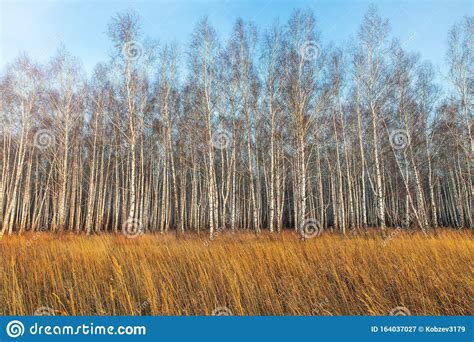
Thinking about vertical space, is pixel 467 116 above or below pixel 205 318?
above

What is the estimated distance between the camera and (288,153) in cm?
1471

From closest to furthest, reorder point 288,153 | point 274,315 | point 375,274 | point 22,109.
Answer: point 274,315 → point 375,274 → point 22,109 → point 288,153

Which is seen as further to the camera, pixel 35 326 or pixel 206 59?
pixel 206 59

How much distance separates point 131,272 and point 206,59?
8837 millimetres

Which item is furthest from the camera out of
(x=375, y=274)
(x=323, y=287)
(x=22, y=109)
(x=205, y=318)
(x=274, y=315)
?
(x=22, y=109)

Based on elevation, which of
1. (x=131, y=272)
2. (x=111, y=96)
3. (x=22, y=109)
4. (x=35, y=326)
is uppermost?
(x=111, y=96)

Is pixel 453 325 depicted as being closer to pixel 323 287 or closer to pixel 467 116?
pixel 323 287

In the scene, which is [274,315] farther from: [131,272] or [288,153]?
[288,153]

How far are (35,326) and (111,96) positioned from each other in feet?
39.7

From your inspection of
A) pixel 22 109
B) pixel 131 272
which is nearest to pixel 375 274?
pixel 131 272

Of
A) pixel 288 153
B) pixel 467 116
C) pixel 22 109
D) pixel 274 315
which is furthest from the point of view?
pixel 288 153

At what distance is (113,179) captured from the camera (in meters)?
21.1

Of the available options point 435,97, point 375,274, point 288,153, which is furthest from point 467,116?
point 375,274

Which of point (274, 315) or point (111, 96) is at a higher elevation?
point (111, 96)
